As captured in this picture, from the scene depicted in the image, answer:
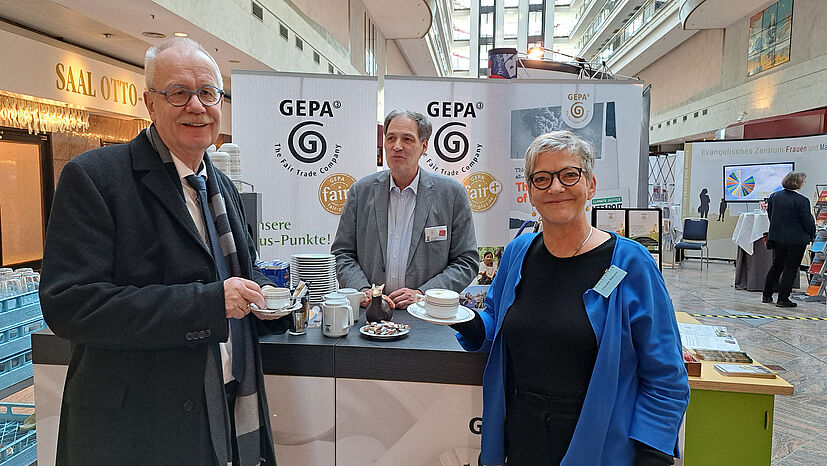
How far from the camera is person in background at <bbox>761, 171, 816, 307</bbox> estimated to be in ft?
23.7

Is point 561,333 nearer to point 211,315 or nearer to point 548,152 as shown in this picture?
point 548,152

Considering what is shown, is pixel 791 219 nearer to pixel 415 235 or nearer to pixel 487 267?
pixel 487 267

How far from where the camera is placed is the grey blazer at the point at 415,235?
Answer: 2590mm

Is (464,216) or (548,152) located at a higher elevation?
(548,152)

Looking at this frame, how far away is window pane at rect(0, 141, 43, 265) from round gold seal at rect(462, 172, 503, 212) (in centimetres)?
642

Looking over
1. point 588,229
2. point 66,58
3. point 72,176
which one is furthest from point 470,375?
point 66,58

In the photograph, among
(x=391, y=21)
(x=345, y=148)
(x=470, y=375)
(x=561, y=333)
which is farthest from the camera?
(x=391, y=21)

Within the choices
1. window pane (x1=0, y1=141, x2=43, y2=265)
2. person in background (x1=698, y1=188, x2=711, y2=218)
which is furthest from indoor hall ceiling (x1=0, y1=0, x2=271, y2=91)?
person in background (x1=698, y1=188, x2=711, y2=218)

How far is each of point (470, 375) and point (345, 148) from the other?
9.64 feet

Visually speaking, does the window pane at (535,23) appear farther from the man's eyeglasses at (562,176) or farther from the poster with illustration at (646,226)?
the man's eyeglasses at (562,176)

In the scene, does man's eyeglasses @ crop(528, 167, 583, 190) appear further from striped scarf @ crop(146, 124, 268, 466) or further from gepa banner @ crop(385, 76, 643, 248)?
gepa banner @ crop(385, 76, 643, 248)

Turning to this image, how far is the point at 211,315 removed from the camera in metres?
1.24

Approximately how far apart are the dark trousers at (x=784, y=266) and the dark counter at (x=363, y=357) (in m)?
7.61

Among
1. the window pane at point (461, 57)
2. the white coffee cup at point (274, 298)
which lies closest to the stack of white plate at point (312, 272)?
the white coffee cup at point (274, 298)
